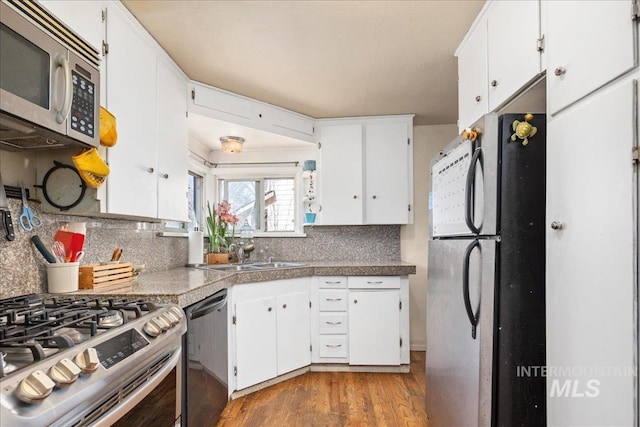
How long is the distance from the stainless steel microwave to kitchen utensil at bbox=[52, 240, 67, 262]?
0.42 m

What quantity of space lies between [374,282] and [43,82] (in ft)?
7.93

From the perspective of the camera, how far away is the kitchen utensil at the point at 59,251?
59.6 inches

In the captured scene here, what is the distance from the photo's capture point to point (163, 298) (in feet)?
4.77

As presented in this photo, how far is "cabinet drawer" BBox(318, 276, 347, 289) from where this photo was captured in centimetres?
292

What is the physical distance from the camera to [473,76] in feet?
6.29

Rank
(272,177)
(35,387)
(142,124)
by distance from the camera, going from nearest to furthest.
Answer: (35,387) < (142,124) < (272,177)

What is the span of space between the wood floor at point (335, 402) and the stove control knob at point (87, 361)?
5.22 feet

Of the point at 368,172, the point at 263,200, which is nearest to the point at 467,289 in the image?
the point at 368,172

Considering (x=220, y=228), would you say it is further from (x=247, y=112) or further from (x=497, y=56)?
(x=497, y=56)

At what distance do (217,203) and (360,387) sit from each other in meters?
2.07

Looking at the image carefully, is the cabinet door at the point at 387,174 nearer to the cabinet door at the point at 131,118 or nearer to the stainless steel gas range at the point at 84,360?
the cabinet door at the point at 131,118

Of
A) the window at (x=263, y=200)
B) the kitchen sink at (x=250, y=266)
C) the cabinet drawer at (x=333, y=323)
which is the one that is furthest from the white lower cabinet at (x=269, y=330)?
the window at (x=263, y=200)

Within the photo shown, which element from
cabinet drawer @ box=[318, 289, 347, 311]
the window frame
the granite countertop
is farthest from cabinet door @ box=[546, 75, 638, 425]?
the window frame

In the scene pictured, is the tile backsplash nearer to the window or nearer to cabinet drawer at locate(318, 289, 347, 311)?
the window
